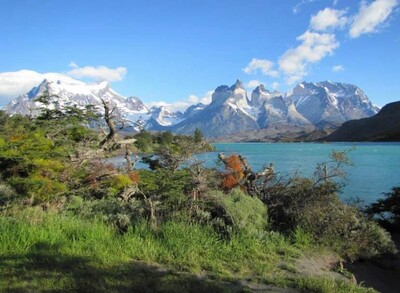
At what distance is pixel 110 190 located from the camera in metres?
14.4

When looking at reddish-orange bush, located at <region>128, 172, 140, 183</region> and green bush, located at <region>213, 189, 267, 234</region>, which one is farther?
reddish-orange bush, located at <region>128, 172, 140, 183</region>

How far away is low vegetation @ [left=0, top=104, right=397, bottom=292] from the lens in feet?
21.4

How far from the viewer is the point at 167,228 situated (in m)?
8.51

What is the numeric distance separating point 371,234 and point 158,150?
32.6 ft

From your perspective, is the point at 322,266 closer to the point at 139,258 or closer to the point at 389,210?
the point at 139,258

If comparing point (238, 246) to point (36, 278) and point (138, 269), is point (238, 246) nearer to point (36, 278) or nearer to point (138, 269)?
point (138, 269)

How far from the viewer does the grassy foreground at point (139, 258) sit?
6.16 m

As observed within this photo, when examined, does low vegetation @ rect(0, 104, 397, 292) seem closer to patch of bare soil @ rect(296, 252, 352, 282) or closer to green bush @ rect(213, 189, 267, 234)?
green bush @ rect(213, 189, 267, 234)

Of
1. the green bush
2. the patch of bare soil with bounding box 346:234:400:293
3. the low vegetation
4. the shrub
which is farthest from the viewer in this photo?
the shrub

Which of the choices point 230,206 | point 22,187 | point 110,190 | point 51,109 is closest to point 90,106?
point 51,109

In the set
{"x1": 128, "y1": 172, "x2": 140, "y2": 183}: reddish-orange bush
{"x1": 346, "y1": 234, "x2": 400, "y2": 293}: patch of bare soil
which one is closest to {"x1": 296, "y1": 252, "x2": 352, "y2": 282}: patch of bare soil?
{"x1": 346, "y1": 234, "x2": 400, "y2": 293}: patch of bare soil

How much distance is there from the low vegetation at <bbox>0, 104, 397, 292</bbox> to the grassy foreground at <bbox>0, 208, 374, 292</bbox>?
20 mm

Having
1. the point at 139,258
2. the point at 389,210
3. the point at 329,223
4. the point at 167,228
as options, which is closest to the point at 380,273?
the point at 329,223

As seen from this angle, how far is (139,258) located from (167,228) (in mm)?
1203
